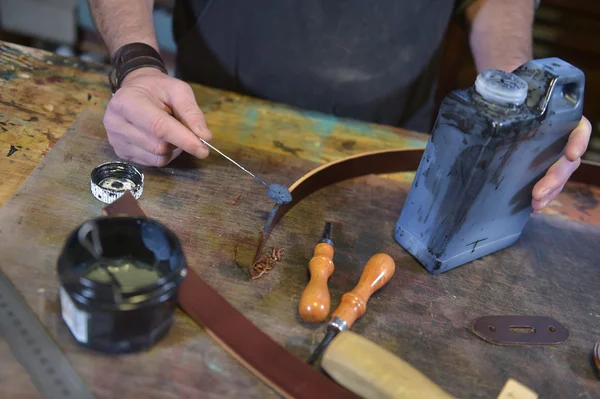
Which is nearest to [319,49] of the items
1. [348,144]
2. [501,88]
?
[348,144]

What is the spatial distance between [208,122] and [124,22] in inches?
14.0

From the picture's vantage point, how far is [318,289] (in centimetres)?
103

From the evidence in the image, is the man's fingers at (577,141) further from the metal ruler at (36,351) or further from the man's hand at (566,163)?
the metal ruler at (36,351)

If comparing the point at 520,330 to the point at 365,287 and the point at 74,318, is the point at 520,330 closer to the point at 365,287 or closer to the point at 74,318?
the point at 365,287

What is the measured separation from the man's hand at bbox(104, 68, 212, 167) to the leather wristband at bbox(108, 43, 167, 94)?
62 mm

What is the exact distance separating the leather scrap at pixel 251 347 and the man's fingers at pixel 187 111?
383 mm

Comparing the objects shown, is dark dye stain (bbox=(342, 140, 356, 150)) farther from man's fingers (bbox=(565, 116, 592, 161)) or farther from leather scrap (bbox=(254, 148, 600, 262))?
man's fingers (bbox=(565, 116, 592, 161))

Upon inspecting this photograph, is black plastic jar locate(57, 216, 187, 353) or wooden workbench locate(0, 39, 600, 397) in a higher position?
black plastic jar locate(57, 216, 187, 353)

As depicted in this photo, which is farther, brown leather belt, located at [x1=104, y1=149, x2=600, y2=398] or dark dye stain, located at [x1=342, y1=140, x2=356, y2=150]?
dark dye stain, located at [x1=342, y1=140, x2=356, y2=150]

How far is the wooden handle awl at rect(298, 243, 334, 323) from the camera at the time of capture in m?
0.99

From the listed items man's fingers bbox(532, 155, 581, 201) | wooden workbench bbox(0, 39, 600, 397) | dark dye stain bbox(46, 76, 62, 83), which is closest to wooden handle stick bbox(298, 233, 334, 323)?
wooden workbench bbox(0, 39, 600, 397)

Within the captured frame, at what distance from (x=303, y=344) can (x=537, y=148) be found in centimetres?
61

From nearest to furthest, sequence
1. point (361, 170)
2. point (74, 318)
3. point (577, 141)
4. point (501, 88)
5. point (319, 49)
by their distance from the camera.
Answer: point (74, 318) < point (501, 88) < point (577, 141) < point (361, 170) < point (319, 49)

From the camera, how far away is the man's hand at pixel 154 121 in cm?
120
